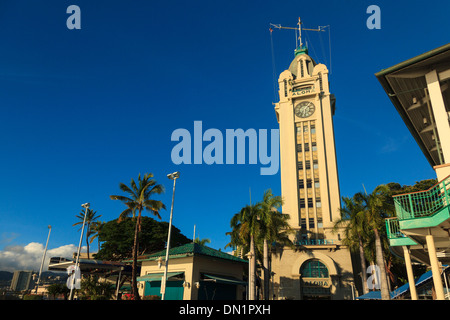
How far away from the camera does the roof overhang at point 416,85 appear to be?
45.7ft

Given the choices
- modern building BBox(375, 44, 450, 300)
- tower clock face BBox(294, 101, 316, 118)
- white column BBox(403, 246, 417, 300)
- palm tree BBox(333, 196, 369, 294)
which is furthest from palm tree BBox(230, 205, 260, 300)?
tower clock face BBox(294, 101, 316, 118)

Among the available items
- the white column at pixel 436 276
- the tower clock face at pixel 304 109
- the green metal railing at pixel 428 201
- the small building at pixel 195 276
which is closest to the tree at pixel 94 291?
the small building at pixel 195 276

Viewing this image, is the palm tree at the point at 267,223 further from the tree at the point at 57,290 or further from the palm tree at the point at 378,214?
the tree at the point at 57,290

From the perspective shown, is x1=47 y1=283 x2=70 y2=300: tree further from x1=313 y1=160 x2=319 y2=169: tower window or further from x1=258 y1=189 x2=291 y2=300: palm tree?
x1=313 y1=160 x2=319 y2=169: tower window

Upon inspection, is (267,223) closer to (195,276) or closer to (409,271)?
(195,276)

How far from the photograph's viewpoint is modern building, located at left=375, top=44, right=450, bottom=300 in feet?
34.8

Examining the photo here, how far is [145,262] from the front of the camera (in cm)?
3431

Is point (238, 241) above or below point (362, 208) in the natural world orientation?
below

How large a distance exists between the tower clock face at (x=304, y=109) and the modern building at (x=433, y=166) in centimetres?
4719

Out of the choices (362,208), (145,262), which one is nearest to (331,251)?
(362,208)

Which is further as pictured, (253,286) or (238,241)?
(238,241)

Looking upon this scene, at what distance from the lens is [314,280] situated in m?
45.5
